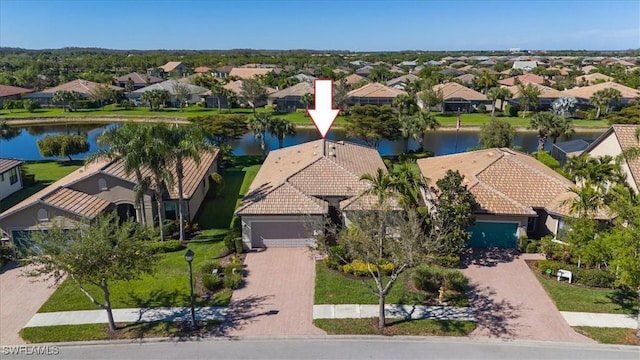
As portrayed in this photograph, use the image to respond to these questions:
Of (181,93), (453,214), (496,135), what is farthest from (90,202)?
(181,93)

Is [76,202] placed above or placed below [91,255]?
below

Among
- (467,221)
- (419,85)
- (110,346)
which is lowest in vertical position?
(110,346)

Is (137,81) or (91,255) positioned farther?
(137,81)

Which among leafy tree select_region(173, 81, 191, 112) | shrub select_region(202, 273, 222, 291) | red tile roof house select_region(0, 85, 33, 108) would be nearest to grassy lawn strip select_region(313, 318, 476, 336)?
shrub select_region(202, 273, 222, 291)

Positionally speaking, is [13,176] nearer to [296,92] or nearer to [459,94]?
[296,92]

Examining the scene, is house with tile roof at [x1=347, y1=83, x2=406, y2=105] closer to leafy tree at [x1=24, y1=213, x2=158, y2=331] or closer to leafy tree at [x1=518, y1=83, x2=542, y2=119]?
leafy tree at [x1=518, y1=83, x2=542, y2=119]

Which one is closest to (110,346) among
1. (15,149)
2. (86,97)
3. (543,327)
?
(543,327)

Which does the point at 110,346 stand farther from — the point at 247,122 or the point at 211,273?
the point at 247,122
